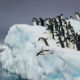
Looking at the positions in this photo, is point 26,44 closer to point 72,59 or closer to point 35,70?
point 35,70

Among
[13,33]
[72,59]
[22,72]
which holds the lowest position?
[22,72]

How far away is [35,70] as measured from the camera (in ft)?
68.6

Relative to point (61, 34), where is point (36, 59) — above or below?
below

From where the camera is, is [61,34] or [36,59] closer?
[36,59]

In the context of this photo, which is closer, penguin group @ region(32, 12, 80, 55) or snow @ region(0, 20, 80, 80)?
snow @ region(0, 20, 80, 80)

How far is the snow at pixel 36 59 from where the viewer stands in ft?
51.1

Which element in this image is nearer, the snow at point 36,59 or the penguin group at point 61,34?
the snow at point 36,59

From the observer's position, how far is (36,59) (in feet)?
69.4

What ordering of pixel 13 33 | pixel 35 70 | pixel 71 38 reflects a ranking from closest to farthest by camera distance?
pixel 35 70
pixel 71 38
pixel 13 33

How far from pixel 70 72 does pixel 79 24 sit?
53.5 feet

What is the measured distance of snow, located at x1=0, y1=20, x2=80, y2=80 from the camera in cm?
1559

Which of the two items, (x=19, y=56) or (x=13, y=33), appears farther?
(x=13, y=33)

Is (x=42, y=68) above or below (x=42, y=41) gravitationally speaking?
below

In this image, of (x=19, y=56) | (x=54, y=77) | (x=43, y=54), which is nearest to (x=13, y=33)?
(x=19, y=56)
